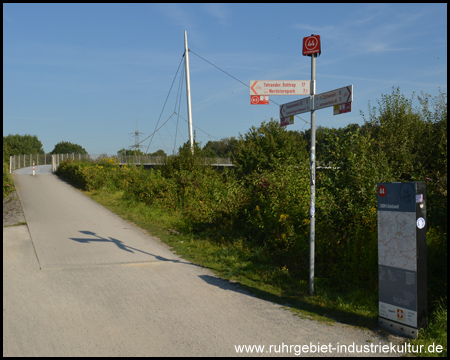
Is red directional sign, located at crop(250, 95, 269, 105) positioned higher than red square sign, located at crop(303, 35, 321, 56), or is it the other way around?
red square sign, located at crop(303, 35, 321, 56)

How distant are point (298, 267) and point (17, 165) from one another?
51.6m

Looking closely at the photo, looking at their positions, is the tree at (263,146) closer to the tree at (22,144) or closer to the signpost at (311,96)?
the signpost at (311,96)

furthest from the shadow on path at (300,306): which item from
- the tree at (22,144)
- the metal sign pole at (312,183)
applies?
the tree at (22,144)

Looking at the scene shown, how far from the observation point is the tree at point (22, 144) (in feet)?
355

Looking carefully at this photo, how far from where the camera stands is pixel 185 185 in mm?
16656

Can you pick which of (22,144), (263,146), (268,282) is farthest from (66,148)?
(268,282)

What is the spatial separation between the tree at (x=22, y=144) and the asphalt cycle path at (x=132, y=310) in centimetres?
11018

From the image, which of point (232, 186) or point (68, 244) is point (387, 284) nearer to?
point (232, 186)

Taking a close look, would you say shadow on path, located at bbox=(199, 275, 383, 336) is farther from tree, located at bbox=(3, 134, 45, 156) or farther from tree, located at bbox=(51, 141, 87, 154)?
tree, located at bbox=(51, 141, 87, 154)

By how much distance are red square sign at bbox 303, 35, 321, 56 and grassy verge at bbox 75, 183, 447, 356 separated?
3.53 m

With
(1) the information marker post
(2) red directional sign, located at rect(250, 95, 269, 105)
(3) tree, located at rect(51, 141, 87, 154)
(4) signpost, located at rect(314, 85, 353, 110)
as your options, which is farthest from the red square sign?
(3) tree, located at rect(51, 141, 87, 154)

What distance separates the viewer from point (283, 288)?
21.1 feet

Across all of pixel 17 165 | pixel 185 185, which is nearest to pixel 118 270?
pixel 185 185

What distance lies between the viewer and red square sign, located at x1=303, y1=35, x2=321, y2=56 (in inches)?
233
